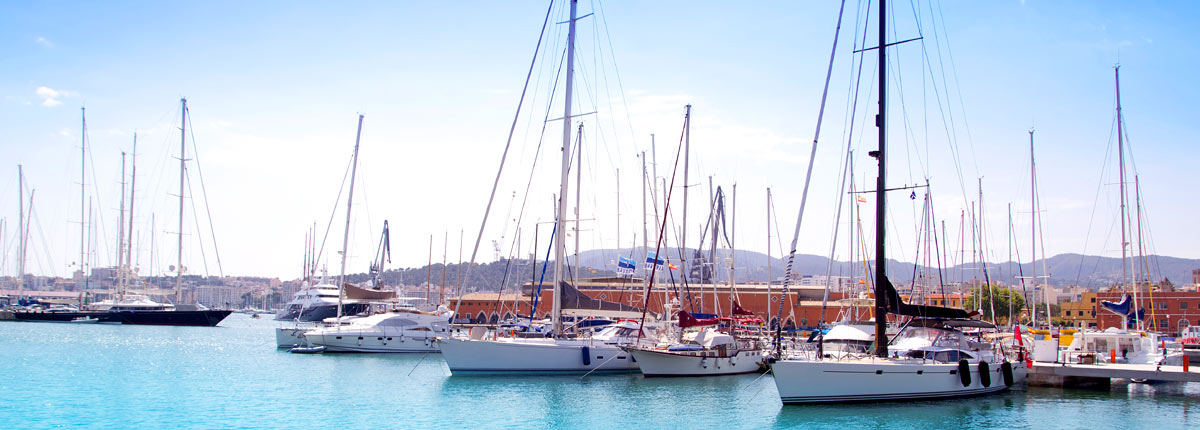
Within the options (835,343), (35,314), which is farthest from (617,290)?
(35,314)

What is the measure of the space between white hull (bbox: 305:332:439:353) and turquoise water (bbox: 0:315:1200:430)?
7.48 m

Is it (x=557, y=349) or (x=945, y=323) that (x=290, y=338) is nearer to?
(x=557, y=349)

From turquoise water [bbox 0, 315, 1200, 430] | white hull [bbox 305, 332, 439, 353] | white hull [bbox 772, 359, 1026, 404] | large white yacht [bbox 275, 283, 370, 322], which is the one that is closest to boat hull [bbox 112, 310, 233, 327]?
large white yacht [bbox 275, 283, 370, 322]

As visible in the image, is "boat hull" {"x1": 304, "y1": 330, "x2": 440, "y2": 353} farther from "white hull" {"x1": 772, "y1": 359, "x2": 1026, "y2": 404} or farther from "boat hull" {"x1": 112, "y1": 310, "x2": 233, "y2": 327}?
"boat hull" {"x1": 112, "y1": 310, "x2": 233, "y2": 327}

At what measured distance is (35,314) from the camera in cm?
8162

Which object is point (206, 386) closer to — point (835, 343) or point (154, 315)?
point (835, 343)

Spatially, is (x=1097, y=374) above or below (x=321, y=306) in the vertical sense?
below

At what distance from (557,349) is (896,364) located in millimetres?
12416

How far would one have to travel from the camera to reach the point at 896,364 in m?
22.5

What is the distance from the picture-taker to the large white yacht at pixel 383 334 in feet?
140

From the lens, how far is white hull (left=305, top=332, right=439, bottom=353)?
42.5 m

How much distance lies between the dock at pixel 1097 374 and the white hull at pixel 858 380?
21.3 ft

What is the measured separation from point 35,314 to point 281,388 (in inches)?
2796

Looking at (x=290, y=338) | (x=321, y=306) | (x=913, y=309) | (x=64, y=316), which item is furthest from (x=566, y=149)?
(x=64, y=316)
